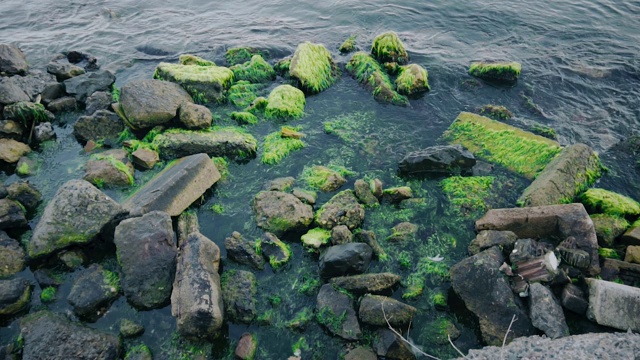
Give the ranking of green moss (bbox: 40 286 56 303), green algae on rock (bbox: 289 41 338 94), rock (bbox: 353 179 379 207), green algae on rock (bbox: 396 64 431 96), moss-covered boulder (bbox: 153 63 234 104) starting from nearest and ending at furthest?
green moss (bbox: 40 286 56 303)
rock (bbox: 353 179 379 207)
moss-covered boulder (bbox: 153 63 234 104)
green algae on rock (bbox: 396 64 431 96)
green algae on rock (bbox: 289 41 338 94)

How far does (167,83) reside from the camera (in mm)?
9141

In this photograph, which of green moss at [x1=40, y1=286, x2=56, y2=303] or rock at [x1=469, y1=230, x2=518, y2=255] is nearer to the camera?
green moss at [x1=40, y1=286, x2=56, y2=303]

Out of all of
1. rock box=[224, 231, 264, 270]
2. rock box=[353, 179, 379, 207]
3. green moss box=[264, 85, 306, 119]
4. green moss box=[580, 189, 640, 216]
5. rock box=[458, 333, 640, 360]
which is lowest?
rock box=[224, 231, 264, 270]

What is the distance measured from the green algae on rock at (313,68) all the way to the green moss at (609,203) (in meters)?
6.42

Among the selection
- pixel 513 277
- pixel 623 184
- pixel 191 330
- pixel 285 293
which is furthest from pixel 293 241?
pixel 623 184

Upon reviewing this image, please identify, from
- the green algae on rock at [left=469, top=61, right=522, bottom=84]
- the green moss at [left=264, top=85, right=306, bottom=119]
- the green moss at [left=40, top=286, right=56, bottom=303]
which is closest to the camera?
the green moss at [left=40, top=286, right=56, bottom=303]

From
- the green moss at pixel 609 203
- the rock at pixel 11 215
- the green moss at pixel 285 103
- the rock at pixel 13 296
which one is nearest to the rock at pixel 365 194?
the green moss at pixel 285 103

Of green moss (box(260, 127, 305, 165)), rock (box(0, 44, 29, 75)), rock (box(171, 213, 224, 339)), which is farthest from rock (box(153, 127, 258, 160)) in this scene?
rock (box(0, 44, 29, 75))

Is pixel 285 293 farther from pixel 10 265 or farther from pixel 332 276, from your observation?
pixel 10 265

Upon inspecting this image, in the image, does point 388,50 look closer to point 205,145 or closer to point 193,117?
point 193,117

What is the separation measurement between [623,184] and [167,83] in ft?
32.2

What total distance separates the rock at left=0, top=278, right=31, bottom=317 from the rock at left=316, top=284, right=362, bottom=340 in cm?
411

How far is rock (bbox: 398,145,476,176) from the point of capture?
24.9 ft

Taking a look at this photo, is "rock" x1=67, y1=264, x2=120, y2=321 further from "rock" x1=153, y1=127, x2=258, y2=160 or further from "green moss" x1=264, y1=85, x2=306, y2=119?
"green moss" x1=264, y1=85, x2=306, y2=119
